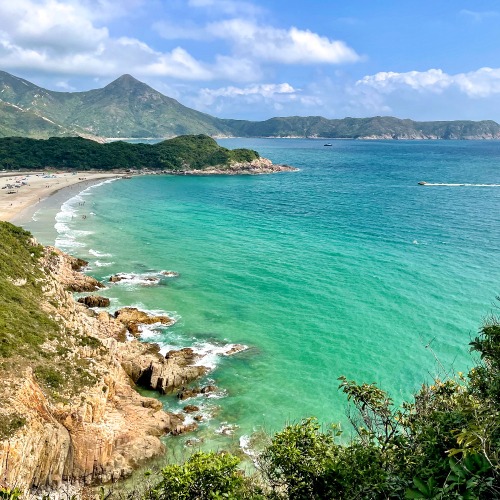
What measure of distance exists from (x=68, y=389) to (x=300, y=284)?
32.1 m

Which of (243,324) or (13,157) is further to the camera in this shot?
(13,157)

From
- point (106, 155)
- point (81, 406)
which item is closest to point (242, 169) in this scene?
point (106, 155)

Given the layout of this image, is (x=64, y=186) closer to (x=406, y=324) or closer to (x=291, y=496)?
(x=406, y=324)

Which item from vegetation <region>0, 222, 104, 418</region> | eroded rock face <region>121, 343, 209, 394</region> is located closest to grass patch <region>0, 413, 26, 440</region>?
vegetation <region>0, 222, 104, 418</region>

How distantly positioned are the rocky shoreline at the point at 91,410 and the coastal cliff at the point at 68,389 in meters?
0.05

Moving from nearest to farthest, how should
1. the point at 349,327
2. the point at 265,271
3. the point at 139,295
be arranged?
the point at 349,327 → the point at 139,295 → the point at 265,271

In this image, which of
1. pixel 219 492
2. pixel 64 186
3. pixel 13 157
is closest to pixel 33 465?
pixel 219 492

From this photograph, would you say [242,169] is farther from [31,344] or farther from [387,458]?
[387,458]

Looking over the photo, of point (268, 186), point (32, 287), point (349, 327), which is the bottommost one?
point (349, 327)

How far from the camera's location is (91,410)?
1018 inches

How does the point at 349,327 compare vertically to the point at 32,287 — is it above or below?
below

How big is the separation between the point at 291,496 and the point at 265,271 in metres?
44.0

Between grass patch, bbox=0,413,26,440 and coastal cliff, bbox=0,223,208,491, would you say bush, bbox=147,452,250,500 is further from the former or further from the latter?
grass patch, bbox=0,413,26,440

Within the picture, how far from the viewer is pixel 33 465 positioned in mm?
21578
